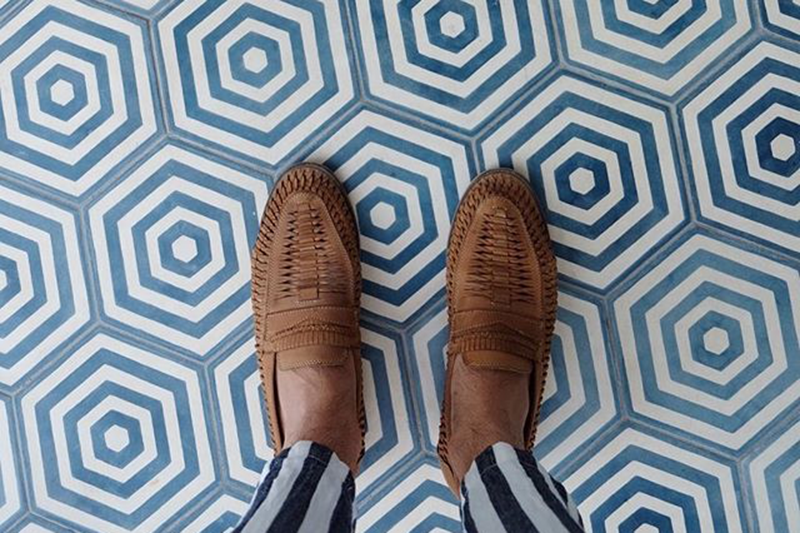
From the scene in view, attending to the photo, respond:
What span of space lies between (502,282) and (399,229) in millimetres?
129

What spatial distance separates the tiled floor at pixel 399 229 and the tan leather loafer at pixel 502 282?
0.11 ft

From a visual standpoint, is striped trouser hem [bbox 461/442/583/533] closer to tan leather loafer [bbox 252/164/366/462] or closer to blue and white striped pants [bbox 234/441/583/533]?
blue and white striped pants [bbox 234/441/583/533]

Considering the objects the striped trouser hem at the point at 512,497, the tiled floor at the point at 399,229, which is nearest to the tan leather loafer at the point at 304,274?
the tiled floor at the point at 399,229

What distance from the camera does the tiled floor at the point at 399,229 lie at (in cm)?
104

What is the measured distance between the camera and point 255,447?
3.54 feet

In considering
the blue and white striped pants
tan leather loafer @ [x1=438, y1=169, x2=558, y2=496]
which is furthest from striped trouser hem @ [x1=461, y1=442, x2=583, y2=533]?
tan leather loafer @ [x1=438, y1=169, x2=558, y2=496]

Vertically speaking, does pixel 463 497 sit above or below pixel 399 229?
below

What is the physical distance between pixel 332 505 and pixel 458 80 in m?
0.48

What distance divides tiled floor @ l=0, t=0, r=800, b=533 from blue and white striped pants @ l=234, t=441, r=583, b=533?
6.1 inches

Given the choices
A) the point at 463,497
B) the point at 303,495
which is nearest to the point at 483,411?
the point at 463,497

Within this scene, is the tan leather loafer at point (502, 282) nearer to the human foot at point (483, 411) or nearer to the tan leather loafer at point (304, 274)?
the human foot at point (483, 411)

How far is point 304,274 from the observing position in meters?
1.04

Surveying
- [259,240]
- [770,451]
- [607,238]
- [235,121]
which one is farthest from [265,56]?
[770,451]

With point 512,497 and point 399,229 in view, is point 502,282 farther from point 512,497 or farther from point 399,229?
point 512,497
